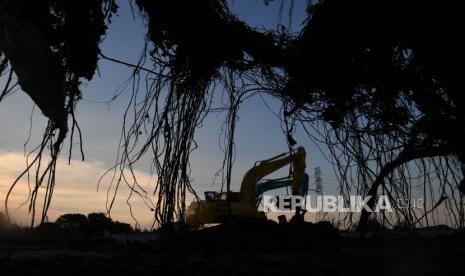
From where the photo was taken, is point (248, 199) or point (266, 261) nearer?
point (266, 261)

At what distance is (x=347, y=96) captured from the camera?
11.5 feet

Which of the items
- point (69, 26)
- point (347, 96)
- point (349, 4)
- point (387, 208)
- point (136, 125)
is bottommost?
point (387, 208)

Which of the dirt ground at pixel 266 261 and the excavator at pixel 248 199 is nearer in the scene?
the dirt ground at pixel 266 261

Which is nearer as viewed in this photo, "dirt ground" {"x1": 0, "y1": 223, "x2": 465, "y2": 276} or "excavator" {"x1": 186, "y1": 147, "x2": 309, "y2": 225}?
"dirt ground" {"x1": 0, "y1": 223, "x2": 465, "y2": 276}

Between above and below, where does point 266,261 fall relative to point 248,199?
below

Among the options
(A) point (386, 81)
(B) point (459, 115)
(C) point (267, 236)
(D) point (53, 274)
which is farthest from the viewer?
(C) point (267, 236)

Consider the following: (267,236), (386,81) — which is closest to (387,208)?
(386,81)

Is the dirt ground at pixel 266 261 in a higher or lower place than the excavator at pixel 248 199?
lower

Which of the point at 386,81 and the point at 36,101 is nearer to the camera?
the point at 36,101

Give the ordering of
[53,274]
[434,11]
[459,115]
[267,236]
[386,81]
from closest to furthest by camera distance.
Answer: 1. [434,11]
2. [459,115]
3. [386,81]
4. [53,274]
5. [267,236]

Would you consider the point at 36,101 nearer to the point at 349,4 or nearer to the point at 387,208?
the point at 349,4

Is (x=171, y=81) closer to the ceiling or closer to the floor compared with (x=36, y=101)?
closer to the ceiling

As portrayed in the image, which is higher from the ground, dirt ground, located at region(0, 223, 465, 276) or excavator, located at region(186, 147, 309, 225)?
excavator, located at region(186, 147, 309, 225)

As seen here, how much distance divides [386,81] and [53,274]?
6.54 metres
